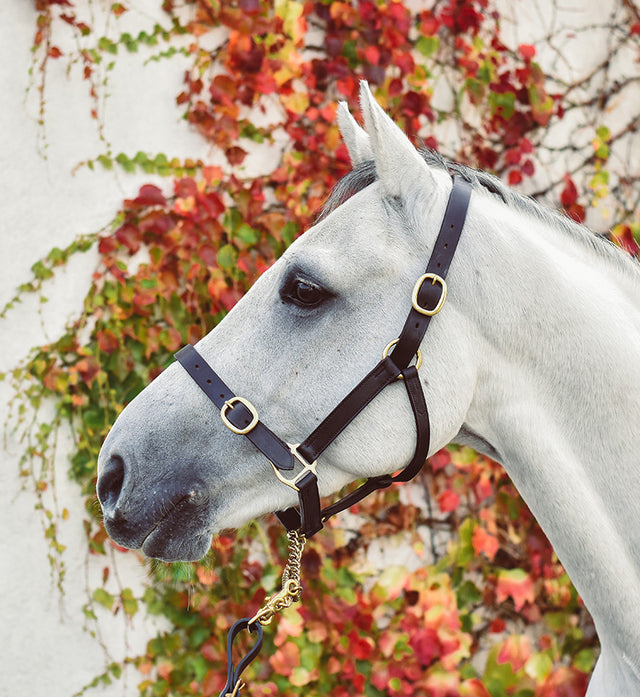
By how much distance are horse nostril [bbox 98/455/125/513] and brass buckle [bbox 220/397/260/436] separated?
0.24 meters

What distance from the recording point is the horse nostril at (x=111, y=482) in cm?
129

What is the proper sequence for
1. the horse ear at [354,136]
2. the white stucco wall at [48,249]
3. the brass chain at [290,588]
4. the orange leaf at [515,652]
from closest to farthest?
the brass chain at [290,588], the horse ear at [354,136], the white stucco wall at [48,249], the orange leaf at [515,652]

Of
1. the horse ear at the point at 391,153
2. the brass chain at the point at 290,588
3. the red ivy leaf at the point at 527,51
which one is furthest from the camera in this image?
the red ivy leaf at the point at 527,51

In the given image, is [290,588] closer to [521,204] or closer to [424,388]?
[424,388]

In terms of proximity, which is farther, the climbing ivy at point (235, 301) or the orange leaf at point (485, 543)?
the orange leaf at point (485, 543)

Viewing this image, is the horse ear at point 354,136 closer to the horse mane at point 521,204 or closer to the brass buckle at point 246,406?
the horse mane at point 521,204

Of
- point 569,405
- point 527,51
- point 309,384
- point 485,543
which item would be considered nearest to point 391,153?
point 309,384

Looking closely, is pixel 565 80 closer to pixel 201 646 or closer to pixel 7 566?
pixel 201 646

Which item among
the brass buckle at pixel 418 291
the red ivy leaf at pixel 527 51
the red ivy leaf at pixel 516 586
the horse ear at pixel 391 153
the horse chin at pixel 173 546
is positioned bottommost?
the red ivy leaf at pixel 516 586

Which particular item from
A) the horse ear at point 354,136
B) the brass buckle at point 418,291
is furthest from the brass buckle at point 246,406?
the horse ear at point 354,136

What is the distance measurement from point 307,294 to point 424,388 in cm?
31

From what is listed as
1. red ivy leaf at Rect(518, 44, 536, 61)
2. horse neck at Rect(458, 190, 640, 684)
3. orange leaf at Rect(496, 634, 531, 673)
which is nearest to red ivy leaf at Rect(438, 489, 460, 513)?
orange leaf at Rect(496, 634, 531, 673)

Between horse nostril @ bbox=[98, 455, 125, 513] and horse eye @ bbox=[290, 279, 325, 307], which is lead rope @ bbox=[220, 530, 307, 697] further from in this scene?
horse eye @ bbox=[290, 279, 325, 307]

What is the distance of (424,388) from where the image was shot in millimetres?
1255
